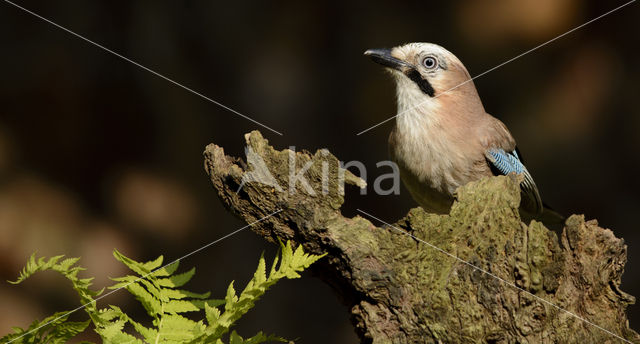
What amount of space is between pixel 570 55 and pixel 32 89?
316cm

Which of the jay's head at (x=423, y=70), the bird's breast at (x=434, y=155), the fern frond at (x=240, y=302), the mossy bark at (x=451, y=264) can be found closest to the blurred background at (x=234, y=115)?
the jay's head at (x=423, y=70)

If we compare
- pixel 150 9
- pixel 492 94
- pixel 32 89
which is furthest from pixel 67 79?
pixel 492 94

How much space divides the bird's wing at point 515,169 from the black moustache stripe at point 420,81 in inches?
15.3

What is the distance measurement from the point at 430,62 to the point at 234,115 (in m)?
1.48

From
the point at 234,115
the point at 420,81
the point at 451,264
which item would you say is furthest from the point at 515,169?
the point at 234,115

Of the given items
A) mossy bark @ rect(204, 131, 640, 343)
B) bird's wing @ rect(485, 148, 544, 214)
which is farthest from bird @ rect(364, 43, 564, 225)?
mossy bark @ rect(204, 131, 640, 343)

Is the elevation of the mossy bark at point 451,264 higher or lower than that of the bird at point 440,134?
lower

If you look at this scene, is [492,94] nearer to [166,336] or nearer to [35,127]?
[35,127]

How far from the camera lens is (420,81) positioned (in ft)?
11.3

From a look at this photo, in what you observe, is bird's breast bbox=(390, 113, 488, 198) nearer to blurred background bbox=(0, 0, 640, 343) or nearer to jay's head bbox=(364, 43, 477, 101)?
jay's head bbox=(364, 43, 477, 101)

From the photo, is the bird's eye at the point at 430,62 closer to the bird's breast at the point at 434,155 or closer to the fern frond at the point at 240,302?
the bird's breast at the point at 434,155

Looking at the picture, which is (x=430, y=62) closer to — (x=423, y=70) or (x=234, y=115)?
(x=423, y=70)

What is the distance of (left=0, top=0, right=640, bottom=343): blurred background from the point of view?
13.7 feet

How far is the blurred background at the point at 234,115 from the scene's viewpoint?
164 inches
